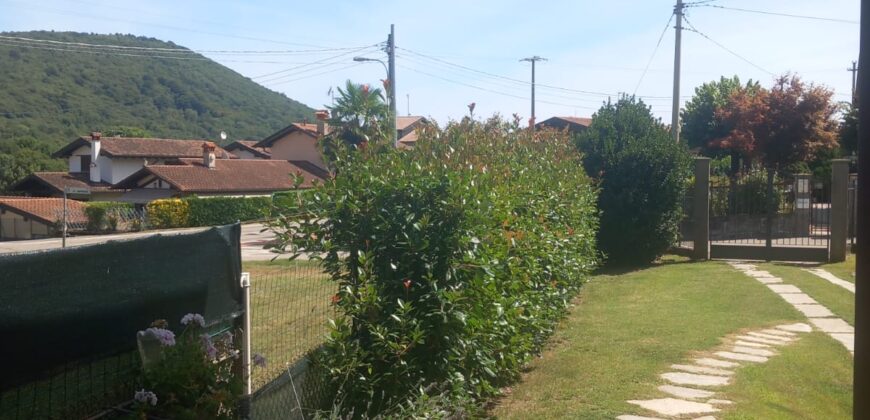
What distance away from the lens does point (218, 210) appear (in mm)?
38875

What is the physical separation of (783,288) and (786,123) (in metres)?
14.5

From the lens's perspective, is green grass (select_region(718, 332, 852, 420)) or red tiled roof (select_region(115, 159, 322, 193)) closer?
green grass (select_region(718, 332, 852, 420))

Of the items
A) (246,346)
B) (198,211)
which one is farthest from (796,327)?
(198,211)

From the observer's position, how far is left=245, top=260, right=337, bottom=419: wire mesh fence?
4816 mm

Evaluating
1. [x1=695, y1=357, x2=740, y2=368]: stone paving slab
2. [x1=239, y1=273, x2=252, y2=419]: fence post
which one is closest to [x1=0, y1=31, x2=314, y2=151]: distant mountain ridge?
[x1=695, y1=357, x2=740, y2=368]: stone paving slab

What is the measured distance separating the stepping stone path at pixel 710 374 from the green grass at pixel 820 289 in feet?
3.74

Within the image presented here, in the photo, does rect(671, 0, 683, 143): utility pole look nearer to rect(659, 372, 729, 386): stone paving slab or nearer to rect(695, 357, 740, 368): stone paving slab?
rect(695, 357, 740, 368): stone paving slab

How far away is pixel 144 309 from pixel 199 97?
9212 cm

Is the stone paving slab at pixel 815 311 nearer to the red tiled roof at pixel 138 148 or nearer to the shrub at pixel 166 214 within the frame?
the shrub at pixel 166 214

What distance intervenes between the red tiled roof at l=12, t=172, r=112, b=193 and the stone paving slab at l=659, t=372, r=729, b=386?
1695 inches

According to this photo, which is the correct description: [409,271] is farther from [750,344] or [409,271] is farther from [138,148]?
[138,148]

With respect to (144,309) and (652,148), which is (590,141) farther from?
(144,309)

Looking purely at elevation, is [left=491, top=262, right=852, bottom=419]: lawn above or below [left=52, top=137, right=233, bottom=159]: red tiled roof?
below

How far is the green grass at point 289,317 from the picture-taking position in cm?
586
